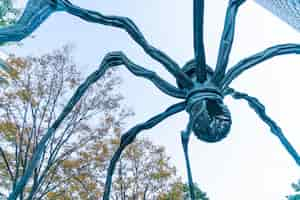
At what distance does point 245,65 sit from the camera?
4.58 feet

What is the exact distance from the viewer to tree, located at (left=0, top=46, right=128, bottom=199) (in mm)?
6227

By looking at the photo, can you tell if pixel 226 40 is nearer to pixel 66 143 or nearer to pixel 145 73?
pixel 145 73

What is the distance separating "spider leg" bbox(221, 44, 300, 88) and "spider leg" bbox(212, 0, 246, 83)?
0.06m

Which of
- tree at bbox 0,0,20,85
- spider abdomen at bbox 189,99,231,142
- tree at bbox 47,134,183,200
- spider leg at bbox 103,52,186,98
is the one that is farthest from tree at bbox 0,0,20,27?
spider abdomen at bbox 189,99,231,142

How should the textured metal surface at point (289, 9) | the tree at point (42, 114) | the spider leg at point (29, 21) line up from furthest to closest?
the tree at point (42, 114) < the textured metal surface at point (289, 9) < the spider leg at point (29, 21)

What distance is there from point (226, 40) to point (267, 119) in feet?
1.68

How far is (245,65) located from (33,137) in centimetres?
580

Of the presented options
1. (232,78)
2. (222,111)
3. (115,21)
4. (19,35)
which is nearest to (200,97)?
(222,111)

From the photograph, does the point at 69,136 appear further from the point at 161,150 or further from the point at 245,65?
the point at 245,65

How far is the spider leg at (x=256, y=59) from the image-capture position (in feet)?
4.43

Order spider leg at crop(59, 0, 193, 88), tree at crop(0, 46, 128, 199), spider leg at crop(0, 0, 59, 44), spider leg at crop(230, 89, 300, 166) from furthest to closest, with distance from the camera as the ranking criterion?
tree at crop(0, 46, 128, 199) → spider leg at crop(230, 89, 300, 166) → spider leg at crop(59, 0, 193, 88) → spider leg at crop(0, 0, 59, 44)

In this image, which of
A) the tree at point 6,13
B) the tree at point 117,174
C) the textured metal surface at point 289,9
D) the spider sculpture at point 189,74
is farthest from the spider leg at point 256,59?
the tree at point 6,13

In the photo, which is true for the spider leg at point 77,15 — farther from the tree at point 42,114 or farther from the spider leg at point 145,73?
the tree at point 42,114

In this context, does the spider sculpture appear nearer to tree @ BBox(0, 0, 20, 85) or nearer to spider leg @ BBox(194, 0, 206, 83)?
spider leg @ BBox(194, 0, 206, 83)
